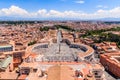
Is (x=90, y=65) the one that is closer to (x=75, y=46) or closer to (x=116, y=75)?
(x=116, y=75)

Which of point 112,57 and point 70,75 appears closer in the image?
point 70,75

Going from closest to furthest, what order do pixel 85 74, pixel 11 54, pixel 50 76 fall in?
pixel 50 76, pixel 85 74, pixel 11 54

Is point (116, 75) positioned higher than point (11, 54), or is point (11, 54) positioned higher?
point (11, 54)

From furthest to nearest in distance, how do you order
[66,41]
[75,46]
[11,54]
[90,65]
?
[66,41] < [75,46] < [11,54] < [90,65]

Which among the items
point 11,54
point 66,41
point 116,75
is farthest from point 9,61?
point 66,41

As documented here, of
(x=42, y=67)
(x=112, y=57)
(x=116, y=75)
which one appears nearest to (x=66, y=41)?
(x=112, y=57)

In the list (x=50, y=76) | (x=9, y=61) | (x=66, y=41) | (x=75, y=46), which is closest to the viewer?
(x=50, y=76)

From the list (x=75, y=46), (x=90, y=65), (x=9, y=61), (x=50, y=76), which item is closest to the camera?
(x=50, y=76)

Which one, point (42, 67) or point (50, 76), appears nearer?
point (50, 76)

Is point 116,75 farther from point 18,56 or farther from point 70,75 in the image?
point 18,56
